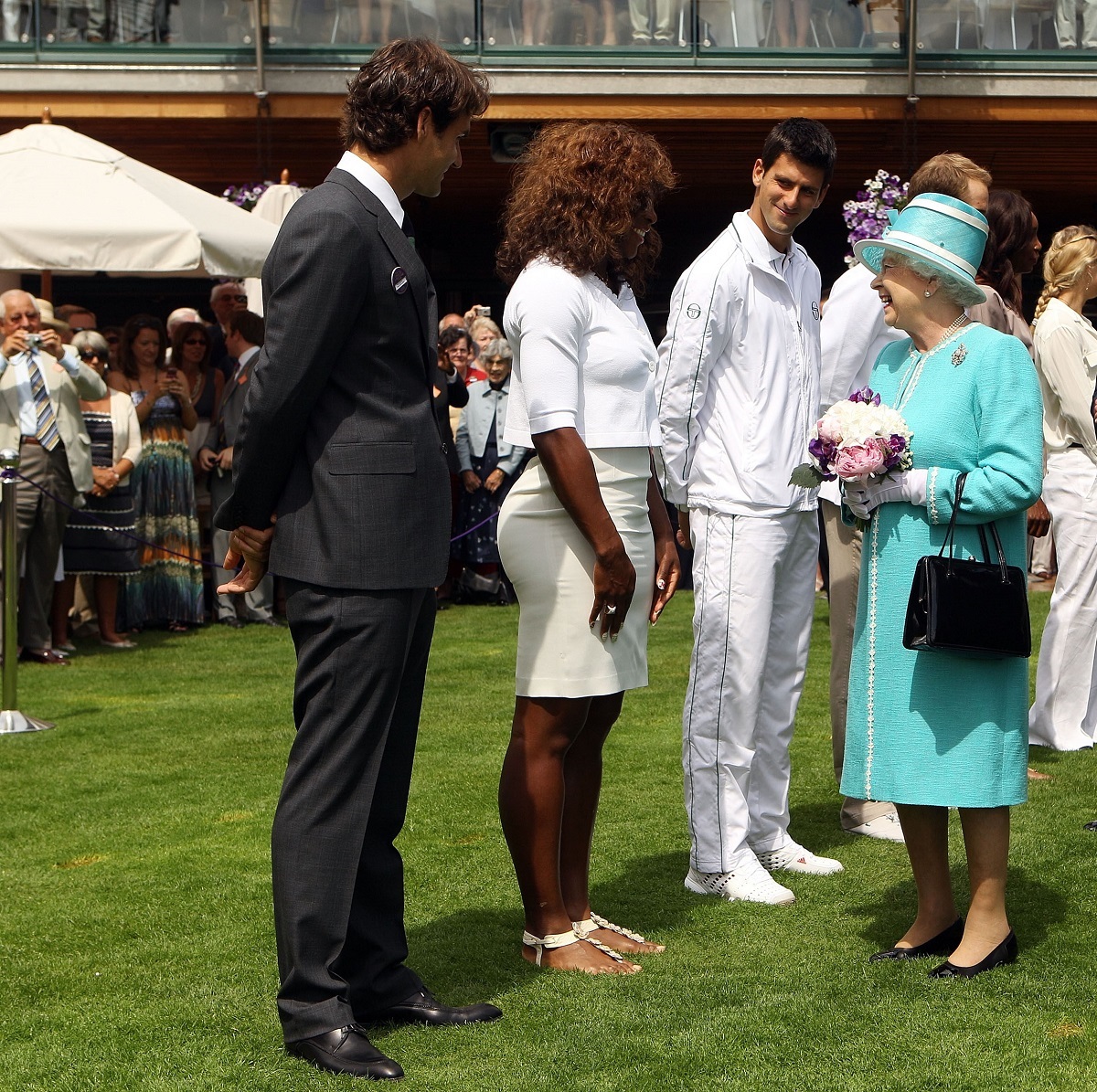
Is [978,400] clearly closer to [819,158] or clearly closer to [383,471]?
[819,158]

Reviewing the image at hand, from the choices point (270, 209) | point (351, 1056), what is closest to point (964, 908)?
point (351, 1056)

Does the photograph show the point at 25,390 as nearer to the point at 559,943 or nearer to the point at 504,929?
the point at 504,929

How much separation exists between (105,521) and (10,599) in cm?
336

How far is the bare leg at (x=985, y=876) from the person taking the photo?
→ 4211 mm

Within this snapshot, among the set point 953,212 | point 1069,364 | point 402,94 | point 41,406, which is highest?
point 402,94

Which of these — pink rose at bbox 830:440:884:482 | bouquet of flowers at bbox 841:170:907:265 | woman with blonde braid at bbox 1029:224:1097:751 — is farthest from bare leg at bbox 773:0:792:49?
pink rose at bbox 830:440:884:482

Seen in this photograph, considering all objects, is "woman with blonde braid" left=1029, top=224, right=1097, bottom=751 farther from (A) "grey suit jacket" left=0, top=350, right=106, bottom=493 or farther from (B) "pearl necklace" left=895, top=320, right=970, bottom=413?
(A) "grey suit jacket" left=0, top=350, right=106, bottom=493

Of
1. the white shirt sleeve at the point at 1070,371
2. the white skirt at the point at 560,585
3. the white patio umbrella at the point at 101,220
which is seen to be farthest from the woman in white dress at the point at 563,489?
the white patio umbrella at the point at 101,220

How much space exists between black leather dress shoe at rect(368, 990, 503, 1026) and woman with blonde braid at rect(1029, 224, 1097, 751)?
4.15 m

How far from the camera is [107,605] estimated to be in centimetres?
1138

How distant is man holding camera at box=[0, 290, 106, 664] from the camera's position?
397 inches

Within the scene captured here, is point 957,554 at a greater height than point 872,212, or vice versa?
point 872,212

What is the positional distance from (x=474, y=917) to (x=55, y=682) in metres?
5.61

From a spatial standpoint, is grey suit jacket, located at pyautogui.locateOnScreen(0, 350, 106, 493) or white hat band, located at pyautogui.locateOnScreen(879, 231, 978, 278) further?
grey suit jacket, located at pyautogui.locateOnScreen(0, 350, 106, 493)
